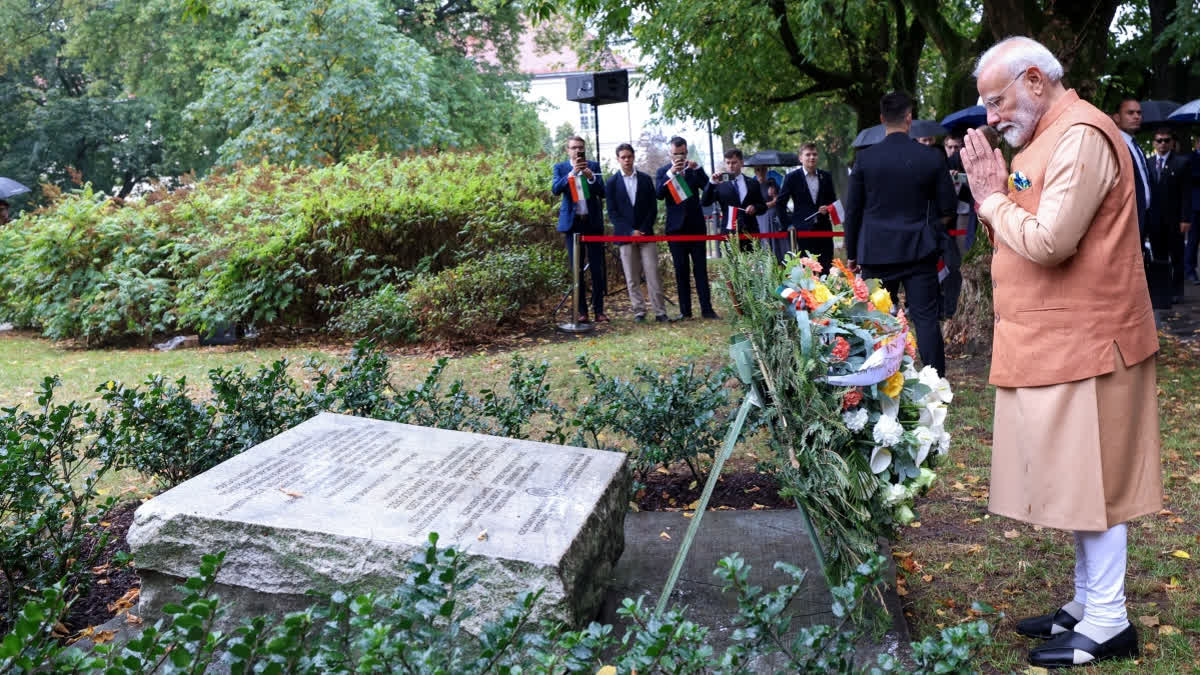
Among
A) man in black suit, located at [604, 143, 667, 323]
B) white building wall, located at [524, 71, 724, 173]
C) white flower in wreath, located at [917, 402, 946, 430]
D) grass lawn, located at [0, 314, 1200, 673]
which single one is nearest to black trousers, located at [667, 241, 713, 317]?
man in black suit, located at [604, 143, 667, 323]

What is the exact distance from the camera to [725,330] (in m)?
10.8

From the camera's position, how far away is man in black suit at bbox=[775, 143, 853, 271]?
12.5 metres

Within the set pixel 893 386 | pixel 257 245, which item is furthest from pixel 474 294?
pixel 893 386

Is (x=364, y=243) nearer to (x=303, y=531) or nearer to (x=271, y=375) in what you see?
(x=271, y=375)

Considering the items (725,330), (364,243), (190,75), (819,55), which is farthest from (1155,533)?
(190,75)

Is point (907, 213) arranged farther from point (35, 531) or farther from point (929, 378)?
point (35, 531)

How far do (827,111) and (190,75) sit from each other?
1643cm

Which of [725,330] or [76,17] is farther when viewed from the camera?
[76,17]

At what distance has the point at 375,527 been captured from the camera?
3.17m

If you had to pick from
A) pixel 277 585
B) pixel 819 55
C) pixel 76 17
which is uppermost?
pixel 76 17

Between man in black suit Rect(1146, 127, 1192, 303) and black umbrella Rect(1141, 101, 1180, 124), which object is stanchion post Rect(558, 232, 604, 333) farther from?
black umbrella Rect(1141, 101, 1180, 124)

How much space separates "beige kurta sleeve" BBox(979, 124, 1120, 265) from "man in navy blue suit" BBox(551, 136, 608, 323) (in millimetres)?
8331

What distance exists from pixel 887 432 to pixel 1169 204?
8810 mm

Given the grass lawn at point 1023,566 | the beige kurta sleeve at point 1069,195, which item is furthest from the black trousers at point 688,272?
the beige kurta sleeve at point 1069,195
